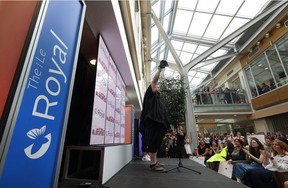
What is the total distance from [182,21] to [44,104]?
950cm

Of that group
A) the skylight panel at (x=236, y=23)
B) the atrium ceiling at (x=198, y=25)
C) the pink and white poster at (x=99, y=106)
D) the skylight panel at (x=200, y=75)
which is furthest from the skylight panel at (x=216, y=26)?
the pink and white poster at (x=99, y=106)

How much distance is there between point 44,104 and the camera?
806 millimetres

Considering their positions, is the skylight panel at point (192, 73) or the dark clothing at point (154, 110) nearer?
the dark clothing at point (154, 110)

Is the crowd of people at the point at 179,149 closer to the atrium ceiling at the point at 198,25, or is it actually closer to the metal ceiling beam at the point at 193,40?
the atrium ceiling at the point at 198,25

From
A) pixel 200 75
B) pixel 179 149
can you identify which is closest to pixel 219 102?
pixel 200 75

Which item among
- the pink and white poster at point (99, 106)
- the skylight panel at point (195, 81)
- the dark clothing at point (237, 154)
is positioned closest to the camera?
the pink and white poster at point (99, 106)

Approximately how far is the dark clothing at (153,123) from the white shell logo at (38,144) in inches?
65.3

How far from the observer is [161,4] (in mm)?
7367

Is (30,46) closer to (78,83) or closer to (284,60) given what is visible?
(78,83)

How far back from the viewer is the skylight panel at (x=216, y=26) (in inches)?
324

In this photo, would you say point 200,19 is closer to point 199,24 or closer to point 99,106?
point 199,24

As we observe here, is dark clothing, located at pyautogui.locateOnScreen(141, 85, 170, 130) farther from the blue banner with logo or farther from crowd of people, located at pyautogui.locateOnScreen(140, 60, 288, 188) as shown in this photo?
the blue banner with logo

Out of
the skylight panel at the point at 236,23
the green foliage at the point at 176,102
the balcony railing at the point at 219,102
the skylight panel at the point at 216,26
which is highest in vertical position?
the skylight panel at the point at 216,26

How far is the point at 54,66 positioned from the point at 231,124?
14.5 metres
